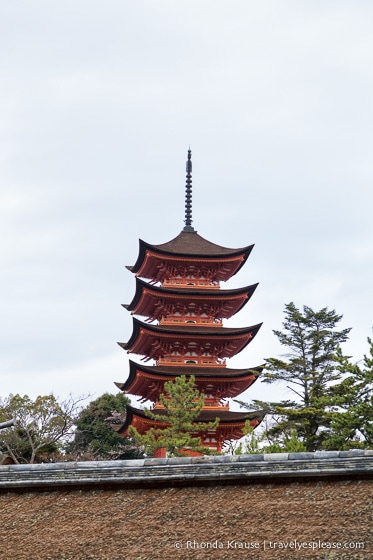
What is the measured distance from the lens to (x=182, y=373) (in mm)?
47562

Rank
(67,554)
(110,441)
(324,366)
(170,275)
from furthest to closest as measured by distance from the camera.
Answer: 1. (110,441)
2. (170,275)
3. (324,366)
4. (67,554)

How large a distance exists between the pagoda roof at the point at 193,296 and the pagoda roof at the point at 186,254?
5.43ft

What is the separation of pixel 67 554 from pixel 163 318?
34.7 m

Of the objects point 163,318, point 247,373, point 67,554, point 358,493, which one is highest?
point 163,318

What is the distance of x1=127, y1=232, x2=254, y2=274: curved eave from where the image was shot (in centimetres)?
5100

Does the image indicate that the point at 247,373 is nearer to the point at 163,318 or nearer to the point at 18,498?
the point at 163,318

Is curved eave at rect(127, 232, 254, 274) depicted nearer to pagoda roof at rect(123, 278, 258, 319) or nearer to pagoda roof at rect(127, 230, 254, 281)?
pagoda roof at rect(127, 230, 254, 281)

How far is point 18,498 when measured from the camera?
1762cm

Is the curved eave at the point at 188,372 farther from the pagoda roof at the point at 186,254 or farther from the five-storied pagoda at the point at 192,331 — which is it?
the pagoda roof at the point at 186,254

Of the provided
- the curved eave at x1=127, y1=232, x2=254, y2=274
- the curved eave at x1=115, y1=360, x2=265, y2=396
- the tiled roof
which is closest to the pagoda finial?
the curved eave at x1=127, y1=232, x2=254, y2=274

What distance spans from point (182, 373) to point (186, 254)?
279 inches

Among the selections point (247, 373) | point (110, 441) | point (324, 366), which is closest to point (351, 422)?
point (324, 366)

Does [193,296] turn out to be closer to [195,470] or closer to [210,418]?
[210,418]

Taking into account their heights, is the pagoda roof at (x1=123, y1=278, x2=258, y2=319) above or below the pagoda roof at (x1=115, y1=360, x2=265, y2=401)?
above
